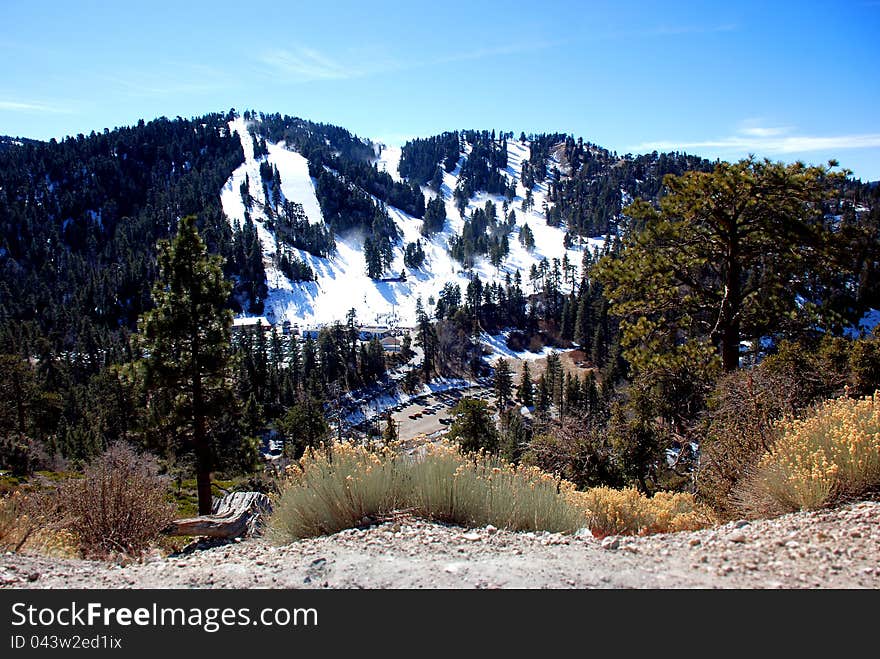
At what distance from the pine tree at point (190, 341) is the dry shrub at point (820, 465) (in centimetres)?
1391

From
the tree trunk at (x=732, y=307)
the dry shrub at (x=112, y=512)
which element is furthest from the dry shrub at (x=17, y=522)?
the tree trunk at (x=732, y=307)

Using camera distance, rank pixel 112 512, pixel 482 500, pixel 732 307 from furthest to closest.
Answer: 1. pixel 732 307
2. pixel 112 512
3. pixel 482 500

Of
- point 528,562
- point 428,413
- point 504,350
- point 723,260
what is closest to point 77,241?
point 504,350

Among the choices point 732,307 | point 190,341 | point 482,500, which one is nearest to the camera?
point 482,500

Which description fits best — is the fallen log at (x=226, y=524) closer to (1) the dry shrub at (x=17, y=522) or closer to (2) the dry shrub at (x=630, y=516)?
(1) the dry shrub at (x=17, y=522)

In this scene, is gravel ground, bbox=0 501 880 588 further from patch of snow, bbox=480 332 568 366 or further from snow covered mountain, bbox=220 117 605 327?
snow covered mountain, bbox=220 117 605 327

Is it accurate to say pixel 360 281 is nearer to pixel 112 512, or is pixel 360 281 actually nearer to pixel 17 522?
pixel 112 512

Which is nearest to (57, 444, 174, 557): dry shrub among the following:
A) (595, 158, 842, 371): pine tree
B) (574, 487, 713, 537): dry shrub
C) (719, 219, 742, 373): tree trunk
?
(574, 487, 713, 537): dry shrub

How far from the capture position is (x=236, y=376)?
16.5 metres

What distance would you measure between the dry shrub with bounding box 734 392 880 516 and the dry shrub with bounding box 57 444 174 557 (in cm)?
733

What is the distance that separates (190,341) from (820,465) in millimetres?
15016

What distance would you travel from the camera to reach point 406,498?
575cm

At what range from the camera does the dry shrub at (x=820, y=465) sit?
4965 mm
